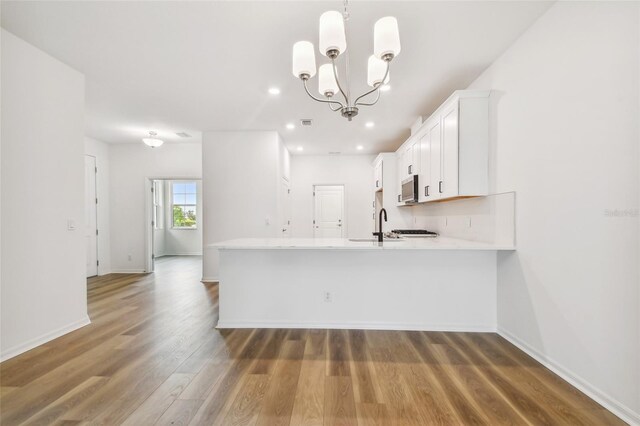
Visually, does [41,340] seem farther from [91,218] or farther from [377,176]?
[377,176]

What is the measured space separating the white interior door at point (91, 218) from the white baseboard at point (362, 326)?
416cm

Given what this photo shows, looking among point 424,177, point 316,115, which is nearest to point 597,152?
point 424,177

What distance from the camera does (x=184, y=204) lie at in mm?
8938

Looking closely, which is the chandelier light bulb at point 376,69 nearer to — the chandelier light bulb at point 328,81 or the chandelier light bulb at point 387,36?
the chandelier light bulb at point 328,81

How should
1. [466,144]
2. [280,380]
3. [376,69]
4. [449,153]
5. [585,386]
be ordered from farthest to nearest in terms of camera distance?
1. [449,153]
2. [466,144]
3. [376,69]
4. [280,380]
5. [585,386]

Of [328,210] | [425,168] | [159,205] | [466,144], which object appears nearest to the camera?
[466,144]

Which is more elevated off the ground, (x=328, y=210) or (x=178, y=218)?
(x=328, y=210)

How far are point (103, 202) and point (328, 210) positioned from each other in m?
4.72

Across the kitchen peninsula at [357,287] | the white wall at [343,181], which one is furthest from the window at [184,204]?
the kitchen peninsula at [357,287]

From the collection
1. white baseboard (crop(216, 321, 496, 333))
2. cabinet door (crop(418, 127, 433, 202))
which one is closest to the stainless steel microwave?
cabinet door (crop(418, 127, 433, 202))

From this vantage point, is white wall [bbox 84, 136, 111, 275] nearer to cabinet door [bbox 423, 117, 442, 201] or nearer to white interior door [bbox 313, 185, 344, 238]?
white interior door [bbox 313, 185, 344, 238]

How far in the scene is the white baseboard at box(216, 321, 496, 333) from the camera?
8.93ft

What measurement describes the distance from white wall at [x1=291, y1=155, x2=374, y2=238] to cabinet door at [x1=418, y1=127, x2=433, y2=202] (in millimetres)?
2760

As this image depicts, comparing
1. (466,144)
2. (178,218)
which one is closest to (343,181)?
(466,144)
